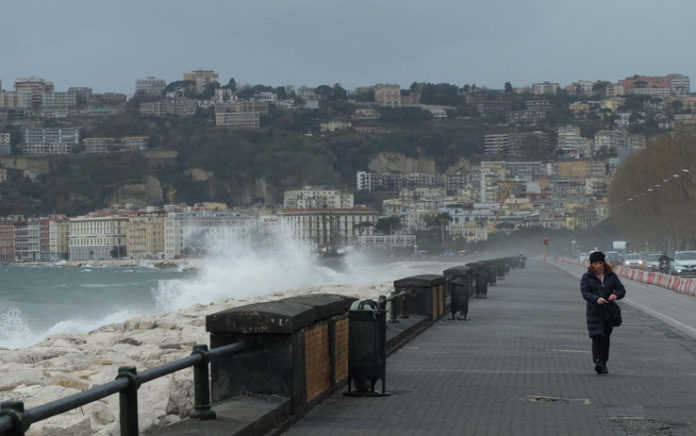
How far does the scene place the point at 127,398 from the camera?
25.9 feet

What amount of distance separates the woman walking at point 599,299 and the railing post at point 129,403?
Result: 7.97m

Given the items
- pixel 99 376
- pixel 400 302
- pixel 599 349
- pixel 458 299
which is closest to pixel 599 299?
pixel 599 349

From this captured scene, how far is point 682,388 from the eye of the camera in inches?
541

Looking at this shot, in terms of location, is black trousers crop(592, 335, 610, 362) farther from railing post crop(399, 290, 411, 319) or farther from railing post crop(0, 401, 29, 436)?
railing post crop(0, 401, 29, 436)

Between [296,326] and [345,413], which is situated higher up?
[296,326]

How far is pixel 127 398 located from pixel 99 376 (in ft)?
26.9

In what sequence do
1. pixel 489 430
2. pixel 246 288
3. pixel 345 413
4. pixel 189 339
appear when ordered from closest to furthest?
1. pixel 489 430
2. pixel 345 413
3. pixel 189 339
4. pixel 246 288

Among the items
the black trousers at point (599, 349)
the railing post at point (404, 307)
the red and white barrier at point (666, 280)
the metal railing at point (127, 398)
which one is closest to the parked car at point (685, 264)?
the red and white barrier at point (666, 280)

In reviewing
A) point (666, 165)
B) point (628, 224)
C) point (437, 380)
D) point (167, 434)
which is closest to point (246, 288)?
point (666, 165)

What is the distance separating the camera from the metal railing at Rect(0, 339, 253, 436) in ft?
20.9

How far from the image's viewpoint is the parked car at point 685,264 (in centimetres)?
6353

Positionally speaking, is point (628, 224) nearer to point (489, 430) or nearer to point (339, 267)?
point (339, 267)

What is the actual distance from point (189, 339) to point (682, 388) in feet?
34.8

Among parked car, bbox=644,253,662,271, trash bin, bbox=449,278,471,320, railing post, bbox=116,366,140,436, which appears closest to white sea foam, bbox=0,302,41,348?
trash bin, bbox=449,278,471,320
